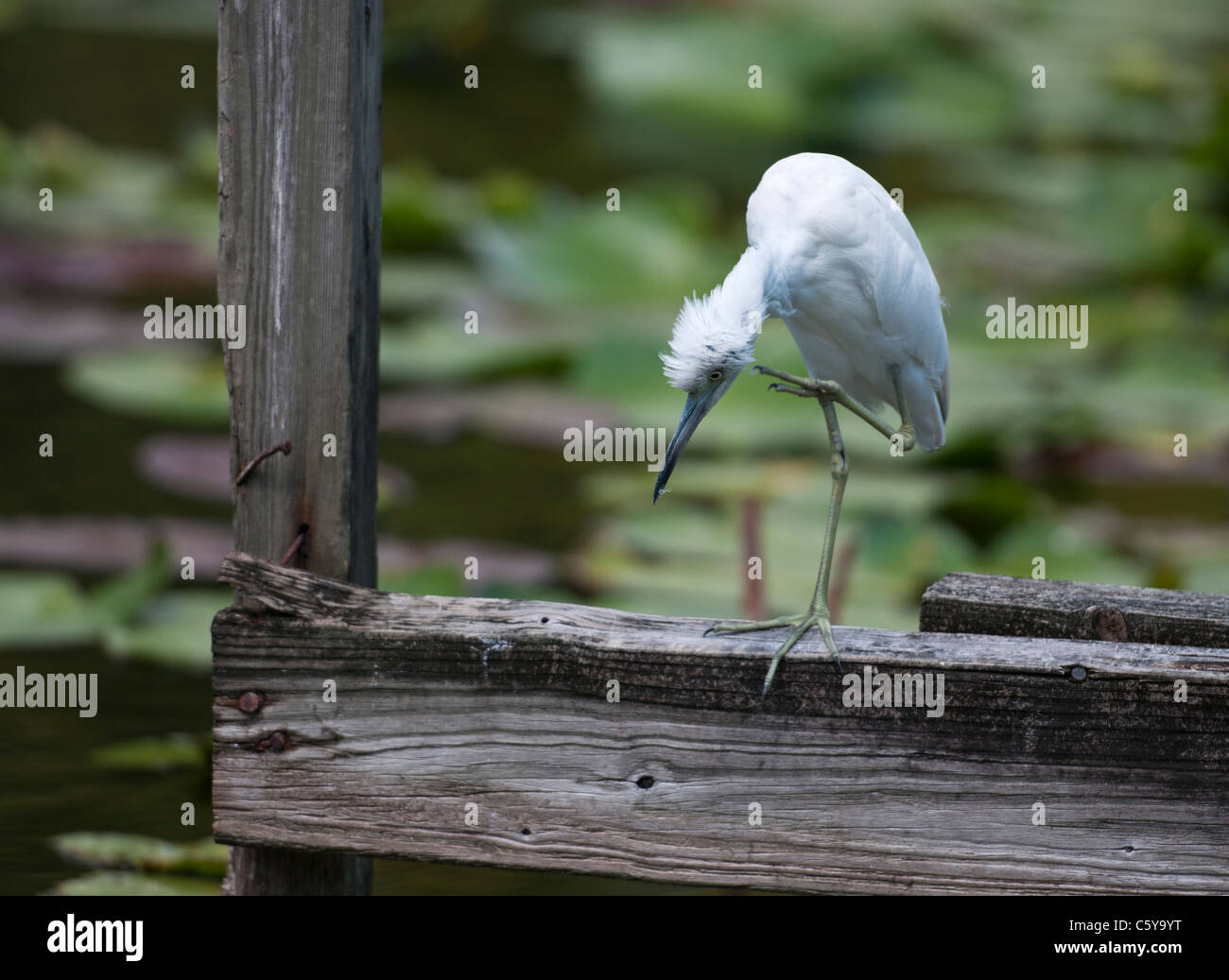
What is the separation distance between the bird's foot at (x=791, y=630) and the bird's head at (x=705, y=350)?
0.19 metres

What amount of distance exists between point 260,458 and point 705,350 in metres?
0.58

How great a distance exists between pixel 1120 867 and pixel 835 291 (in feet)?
3.16

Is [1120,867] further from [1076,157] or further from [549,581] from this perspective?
[1076,157]

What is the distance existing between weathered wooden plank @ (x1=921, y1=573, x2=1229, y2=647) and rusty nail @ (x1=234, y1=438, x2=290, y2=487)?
84cm

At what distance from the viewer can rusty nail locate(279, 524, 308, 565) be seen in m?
1.83

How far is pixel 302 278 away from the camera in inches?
70.1

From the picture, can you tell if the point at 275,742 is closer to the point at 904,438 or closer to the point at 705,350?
the point at 705,350

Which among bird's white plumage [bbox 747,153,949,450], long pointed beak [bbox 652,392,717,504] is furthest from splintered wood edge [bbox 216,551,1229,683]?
bird's white plumage [bbox 747,153,949,450]

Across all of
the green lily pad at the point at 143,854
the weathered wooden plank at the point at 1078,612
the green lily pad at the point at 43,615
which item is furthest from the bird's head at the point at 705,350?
the green lily pad at the point at 43,615

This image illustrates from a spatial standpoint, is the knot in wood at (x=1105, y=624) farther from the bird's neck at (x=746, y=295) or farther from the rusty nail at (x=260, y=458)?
the rusty nail at (x=260, y=458)

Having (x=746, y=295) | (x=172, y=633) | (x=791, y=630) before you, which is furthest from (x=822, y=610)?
(x=172, y=633)

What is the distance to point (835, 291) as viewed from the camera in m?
2.19

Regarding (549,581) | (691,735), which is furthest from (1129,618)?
(549,581)

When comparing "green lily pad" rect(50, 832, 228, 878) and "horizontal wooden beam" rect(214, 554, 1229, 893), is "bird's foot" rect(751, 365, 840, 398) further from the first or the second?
"green lily pad" rect(50, 832, 228, 878)
